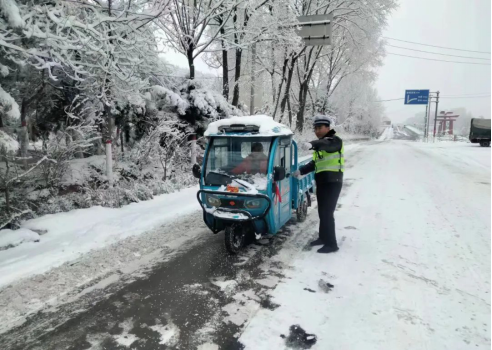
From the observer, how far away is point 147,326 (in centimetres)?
337

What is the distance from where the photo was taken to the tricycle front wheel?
4957 mm

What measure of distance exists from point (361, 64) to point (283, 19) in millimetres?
15188

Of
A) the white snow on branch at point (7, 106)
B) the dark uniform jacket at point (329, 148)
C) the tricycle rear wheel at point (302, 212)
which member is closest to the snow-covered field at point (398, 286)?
the tricycle rear wheel at point (302, 212)

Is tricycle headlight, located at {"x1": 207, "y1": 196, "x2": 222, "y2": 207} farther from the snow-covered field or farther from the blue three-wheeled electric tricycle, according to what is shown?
the snow-covered field

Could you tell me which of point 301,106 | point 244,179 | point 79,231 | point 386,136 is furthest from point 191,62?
point 386,136

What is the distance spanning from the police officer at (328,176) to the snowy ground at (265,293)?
40 cm

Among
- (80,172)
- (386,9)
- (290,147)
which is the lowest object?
(80,172)

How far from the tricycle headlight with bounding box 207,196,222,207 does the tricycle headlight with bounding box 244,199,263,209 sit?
0.48 metres

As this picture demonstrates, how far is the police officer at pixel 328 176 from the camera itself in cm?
516

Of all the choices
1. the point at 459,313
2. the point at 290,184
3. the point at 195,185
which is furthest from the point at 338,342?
the point at 195,185

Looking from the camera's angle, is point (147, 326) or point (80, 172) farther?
point (80, 172)

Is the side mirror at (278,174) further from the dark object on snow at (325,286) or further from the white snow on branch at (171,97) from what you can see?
the white snow on branch at (171,97)

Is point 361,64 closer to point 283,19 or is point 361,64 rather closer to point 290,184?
point 283,19

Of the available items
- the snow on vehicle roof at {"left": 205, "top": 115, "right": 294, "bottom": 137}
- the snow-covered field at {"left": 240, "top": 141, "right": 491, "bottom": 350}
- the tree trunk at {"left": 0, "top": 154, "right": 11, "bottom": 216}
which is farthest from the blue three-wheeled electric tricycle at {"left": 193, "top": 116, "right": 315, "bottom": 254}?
the tree trunk at {"left": 0, "top": 154, "right": 11, "bottom": 216}
